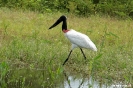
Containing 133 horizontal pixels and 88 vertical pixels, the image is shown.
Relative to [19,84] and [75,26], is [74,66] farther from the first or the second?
[75,26]

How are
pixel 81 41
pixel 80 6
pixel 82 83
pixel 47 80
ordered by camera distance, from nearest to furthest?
pixel 47 80, pixel 82 83, pixel 81 41, pixel 80 6

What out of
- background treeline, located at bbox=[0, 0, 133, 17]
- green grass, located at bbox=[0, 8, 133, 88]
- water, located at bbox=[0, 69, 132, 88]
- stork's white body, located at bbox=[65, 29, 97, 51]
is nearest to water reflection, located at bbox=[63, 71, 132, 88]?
water, located at bbox=[0, 69, 132, 88]

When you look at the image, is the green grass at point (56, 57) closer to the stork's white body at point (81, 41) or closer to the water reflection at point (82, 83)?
the water reflection at point (82, 83)


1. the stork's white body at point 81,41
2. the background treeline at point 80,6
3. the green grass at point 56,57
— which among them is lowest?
the background treeline at point 80,6

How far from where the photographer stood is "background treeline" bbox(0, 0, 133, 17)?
57.3 ft

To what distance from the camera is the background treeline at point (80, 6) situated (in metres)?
17.5

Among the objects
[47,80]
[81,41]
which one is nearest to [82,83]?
[47,80]

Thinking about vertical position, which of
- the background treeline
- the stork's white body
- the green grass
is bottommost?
the background treeline

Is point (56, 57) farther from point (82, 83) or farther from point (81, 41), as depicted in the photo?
point (82, 83)

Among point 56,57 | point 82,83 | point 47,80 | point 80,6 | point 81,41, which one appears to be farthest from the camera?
point 80,6

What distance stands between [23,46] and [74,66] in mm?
1316

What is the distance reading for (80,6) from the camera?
18.0 metres

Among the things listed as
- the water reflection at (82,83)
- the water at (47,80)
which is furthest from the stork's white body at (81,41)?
the water reflection at (82,83)

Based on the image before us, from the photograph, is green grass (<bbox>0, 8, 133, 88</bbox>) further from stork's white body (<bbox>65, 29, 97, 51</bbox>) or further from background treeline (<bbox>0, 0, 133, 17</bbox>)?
background treeline (<bbox>0, 0, 133, 17</bbox>)
